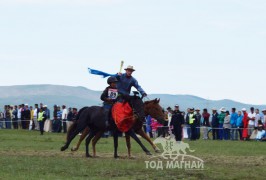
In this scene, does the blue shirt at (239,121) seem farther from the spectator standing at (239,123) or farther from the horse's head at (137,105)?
the horse's head at (137,105)

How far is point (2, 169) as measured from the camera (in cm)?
1705

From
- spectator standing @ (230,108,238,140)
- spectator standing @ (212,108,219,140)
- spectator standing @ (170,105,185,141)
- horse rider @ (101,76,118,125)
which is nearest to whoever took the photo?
horse rider @ (101,76,118,125)

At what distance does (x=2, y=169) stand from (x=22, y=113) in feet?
110

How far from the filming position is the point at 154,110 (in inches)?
864

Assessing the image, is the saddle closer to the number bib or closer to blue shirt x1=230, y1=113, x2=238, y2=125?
the number bib

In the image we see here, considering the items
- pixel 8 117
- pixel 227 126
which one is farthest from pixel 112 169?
pixel 8 117

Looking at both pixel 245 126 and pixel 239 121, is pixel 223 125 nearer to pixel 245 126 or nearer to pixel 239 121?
pixel 239 121

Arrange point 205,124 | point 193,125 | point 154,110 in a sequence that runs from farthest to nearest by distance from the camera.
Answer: point 205,124, point 193,125, point 154,110

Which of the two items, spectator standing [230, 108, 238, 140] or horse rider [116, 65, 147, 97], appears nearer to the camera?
horse rider [116, 65, 147, 97]

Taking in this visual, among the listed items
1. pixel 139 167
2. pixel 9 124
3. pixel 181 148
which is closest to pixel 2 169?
pixel 139 167

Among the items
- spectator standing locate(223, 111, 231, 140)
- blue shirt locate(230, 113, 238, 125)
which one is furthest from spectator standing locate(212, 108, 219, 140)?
blue shirt locate(230, 113, 238, 125)

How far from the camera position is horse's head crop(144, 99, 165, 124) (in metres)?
21.8

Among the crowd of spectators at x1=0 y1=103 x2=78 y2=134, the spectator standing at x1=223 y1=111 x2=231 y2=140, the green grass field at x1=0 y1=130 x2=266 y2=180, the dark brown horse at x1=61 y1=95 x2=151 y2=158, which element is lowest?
the green grass field at x1=0 y1=130 x2=266 y2=180

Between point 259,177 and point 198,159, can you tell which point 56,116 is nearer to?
point 198,159
